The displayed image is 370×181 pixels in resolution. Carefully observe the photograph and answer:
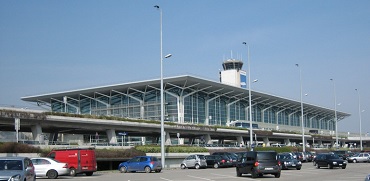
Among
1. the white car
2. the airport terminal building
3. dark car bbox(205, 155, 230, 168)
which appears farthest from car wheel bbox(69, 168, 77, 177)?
the airport terminal building

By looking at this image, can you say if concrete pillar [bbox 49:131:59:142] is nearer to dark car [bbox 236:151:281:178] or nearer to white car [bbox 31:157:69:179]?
white car [bbox 31:157:69:179]

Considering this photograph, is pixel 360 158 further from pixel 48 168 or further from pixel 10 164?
pixel 10 164

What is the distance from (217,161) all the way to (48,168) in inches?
798

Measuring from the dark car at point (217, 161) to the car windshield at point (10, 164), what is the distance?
29.9 meters

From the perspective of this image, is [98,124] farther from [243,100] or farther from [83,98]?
[243,100]

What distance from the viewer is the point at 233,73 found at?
14238cm

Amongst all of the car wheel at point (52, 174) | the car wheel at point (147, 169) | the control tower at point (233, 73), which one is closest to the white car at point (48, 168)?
the car wheel at point (52, 174)

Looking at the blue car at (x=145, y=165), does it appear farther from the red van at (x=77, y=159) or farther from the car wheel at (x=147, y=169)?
the red van at (x=77, y=159)

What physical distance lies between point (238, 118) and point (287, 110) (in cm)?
3374

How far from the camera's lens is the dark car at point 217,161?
46.5 metres

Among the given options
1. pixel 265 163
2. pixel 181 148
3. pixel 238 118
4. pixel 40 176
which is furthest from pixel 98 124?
pixel 238 118

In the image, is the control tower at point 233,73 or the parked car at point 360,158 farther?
the control tower at point 233,73

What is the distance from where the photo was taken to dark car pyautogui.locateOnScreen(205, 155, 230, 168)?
152 ft

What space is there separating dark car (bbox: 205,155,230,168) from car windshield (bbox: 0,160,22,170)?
29.9m
